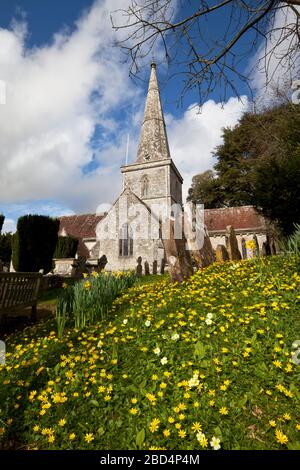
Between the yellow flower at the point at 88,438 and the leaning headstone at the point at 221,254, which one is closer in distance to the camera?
the yellow flower at the point at 88,438

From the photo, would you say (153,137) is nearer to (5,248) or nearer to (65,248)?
(65,248)

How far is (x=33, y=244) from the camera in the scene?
39.6ft

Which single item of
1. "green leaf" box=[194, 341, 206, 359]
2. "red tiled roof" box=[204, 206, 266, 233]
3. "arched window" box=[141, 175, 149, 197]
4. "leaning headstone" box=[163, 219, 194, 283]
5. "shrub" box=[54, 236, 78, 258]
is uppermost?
"arched window" box=[141, 175, 149, 197]

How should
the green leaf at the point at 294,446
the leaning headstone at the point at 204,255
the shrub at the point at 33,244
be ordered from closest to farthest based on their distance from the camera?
the green leaf at the point at 294,446 → the leaning headstone at the point at 204,255 → the shrub at the point at 33,244

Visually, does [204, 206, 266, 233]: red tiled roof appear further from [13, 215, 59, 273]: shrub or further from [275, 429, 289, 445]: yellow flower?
[275, 429, 289, 445]: yellow flower

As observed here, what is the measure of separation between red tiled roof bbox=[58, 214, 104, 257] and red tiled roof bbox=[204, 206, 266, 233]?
447 inches

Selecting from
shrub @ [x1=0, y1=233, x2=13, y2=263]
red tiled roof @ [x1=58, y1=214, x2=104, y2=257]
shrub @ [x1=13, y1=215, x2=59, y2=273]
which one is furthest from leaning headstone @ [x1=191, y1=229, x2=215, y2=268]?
shrub @ [x1=0, y1=233, x2=13, y2=263]

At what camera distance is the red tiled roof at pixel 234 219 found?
2266cm

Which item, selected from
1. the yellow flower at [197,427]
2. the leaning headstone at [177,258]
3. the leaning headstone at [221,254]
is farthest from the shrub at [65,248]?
the yellow flower at [197,427]

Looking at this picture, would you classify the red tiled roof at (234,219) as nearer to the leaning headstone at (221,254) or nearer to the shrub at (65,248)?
the shrub at (65,248)

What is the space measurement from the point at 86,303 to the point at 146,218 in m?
18.3

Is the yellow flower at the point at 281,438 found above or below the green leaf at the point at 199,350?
below

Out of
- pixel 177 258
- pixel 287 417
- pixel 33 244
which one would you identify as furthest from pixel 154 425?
pixel 33 244

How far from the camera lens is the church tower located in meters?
27.3
